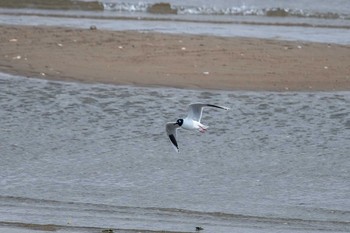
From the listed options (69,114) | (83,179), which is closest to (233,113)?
(69,114)

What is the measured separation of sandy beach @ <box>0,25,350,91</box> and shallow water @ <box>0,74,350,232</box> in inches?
23.7

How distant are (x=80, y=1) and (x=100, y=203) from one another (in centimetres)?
1693

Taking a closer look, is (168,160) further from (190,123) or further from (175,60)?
(175,60)

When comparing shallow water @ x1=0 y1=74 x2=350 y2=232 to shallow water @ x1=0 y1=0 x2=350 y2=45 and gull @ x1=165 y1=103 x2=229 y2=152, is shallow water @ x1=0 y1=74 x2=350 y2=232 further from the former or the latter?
shallow water @ x1=0 y1=0 x2=350 y2=45

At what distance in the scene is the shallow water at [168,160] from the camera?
937 cm

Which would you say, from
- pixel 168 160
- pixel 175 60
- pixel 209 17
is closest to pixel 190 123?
pixel 168 160

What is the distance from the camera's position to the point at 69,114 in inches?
514

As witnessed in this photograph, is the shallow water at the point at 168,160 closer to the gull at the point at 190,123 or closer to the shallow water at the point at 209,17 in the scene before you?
the gull at the point at 190,123

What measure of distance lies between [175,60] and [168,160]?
17.0 feet

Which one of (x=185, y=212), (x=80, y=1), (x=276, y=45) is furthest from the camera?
(x=80, y=1)

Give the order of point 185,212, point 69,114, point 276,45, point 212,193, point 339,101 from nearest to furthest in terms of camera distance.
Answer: point 185,212
point 212,193
point 69,114
point 339,101
point 276,45

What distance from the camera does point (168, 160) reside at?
11156 mm

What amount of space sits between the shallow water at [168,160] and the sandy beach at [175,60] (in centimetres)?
60

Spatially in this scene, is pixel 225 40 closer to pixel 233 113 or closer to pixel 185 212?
pixel 233 113
